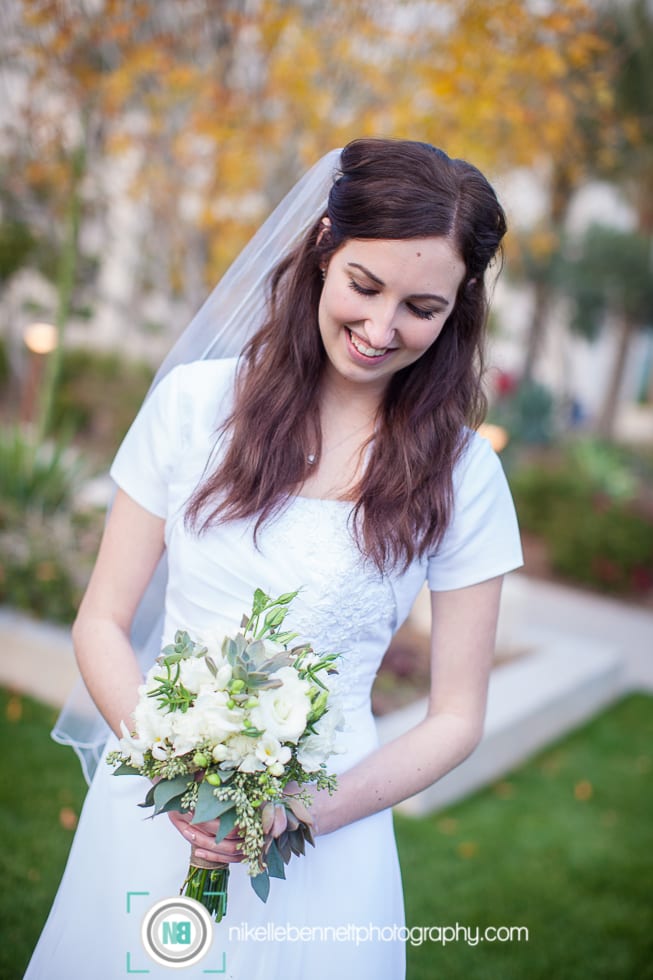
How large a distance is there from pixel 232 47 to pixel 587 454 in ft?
25.0

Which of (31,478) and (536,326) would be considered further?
(536,326)

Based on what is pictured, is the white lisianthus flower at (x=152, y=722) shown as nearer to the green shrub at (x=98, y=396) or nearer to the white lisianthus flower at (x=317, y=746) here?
the white lisianthus flower at (x=317, y=746)

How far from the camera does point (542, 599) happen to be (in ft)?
31.4

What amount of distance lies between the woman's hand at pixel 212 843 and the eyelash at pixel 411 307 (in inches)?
40.0

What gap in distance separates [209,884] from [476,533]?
34.8 inches

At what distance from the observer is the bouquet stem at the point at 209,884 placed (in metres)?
1.73

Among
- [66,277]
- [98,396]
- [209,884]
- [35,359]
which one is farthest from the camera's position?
[98,396]

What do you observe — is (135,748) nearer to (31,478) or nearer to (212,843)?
(212,843)

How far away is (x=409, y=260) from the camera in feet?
5.95

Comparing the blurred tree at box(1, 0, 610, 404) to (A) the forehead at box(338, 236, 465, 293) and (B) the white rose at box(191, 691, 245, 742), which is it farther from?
(B) the white rose at box(191, 691, 245, 742)

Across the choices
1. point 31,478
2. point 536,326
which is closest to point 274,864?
point 31,478

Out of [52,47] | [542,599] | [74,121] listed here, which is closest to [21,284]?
[74,121]

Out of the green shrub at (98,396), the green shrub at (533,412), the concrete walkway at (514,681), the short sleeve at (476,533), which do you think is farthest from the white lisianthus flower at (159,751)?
the green shrub at (533,412)

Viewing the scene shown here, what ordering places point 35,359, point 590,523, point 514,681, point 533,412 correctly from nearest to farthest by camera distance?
point 514,681 < point 590,523 < point 35,359 < point 533,412
